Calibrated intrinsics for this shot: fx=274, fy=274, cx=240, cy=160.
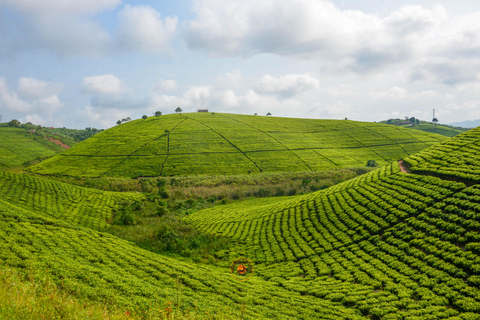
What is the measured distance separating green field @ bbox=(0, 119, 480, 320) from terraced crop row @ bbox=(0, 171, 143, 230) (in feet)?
3.83

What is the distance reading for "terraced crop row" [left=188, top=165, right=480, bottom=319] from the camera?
1936 cm

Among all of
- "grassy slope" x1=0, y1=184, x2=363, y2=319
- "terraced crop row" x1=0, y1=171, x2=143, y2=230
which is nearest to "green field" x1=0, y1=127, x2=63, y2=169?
"terraced crop row" x1=0, y1=171, x2=143, y2=230

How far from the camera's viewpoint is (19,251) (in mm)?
17953

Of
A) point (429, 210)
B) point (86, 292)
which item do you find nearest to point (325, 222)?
point (429, 210)

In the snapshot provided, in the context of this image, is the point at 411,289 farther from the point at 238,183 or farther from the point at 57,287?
the point at 238,183

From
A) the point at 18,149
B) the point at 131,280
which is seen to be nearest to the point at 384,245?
the point at 131,280

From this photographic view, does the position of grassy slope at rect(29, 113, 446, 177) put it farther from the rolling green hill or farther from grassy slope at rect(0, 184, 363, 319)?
grassy slope at rect(0, 184, 363, 319)

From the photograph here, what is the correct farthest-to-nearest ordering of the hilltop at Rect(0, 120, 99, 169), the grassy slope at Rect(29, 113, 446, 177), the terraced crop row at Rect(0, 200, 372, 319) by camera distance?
the hilltop at Rect(0, 120, 99, 169) < the grassy slope at Rect(29, 113, 446, 177) < the terraced crop row at Rect(0, 200, 372, 319)

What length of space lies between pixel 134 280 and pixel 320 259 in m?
19.3

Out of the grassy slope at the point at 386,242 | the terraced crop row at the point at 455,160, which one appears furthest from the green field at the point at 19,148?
the terraced crop row at the point at 455,160

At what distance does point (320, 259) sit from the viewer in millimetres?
29094

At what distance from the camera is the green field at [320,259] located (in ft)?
55.4

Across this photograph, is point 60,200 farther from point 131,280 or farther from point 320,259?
point 320,259

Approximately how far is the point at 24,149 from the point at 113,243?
572ft
